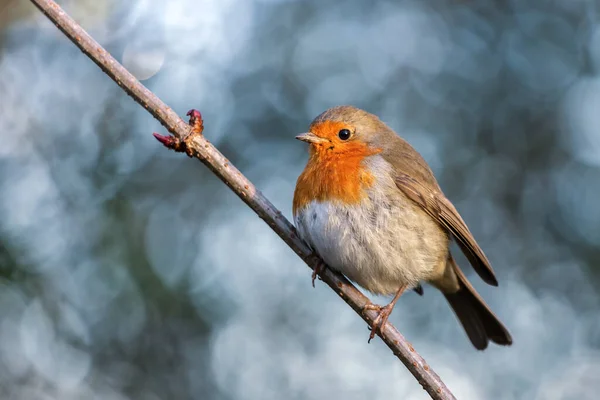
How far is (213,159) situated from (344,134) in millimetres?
1241

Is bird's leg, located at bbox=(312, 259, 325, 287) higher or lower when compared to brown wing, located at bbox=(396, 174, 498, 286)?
lower

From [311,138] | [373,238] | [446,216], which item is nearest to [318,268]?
[373,238]

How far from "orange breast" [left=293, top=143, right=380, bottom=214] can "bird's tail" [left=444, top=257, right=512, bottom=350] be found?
3.53ft

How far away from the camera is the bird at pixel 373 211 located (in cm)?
363

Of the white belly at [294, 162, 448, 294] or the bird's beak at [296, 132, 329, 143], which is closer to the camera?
the white belly at [294, 162, 448, 294]

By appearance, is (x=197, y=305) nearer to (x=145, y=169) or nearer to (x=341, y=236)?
(x=145, y=169)

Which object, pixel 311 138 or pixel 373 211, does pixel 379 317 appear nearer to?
pixel 373 211

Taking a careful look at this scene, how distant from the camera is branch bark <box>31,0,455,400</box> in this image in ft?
8.71

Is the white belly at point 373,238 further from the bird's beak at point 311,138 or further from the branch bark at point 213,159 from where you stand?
the bird's beak at point 311,138

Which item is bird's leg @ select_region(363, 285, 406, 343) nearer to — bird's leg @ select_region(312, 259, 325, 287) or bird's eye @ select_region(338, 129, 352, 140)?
bird's leg @ select_region(312, 259, 325, 287)

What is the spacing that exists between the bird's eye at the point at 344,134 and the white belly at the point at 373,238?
17.1 inches

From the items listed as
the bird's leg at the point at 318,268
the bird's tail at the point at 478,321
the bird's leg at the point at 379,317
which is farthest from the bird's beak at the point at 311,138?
the bird's tail at the point at 478,321

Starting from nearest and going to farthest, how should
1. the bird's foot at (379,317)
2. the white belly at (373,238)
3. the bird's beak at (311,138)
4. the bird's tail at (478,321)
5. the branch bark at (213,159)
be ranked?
the branch bark at (213,159) → the bird's foot at (379,317) → the white belly at (373,238) → the bird's beak at (311,138) → the bird's tail at (478,321)

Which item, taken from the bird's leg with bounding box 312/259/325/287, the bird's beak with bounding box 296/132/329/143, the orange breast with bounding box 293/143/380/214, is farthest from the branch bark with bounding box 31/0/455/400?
the bird's beak with bounding box 296/132/329/143
